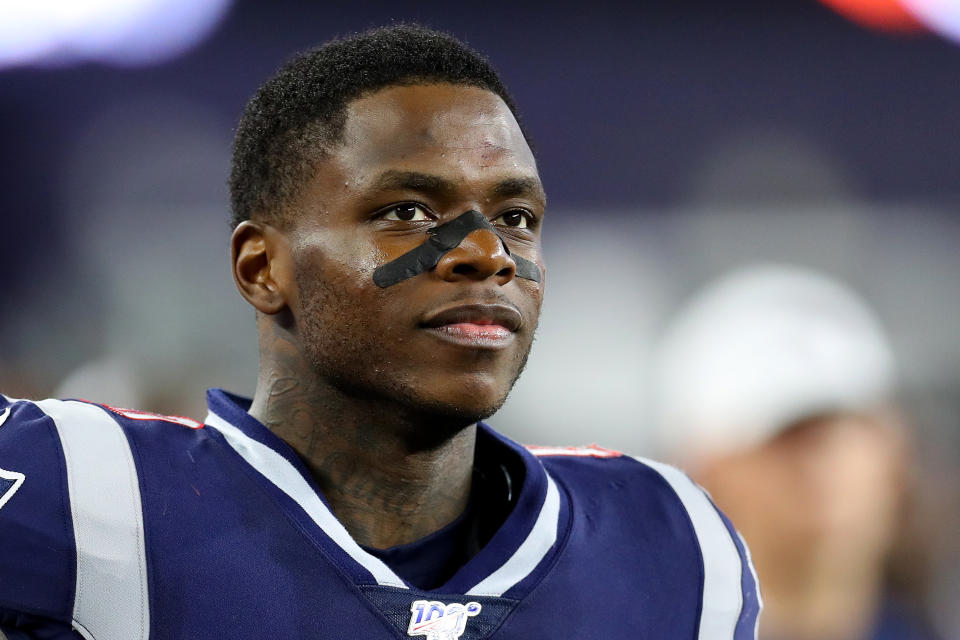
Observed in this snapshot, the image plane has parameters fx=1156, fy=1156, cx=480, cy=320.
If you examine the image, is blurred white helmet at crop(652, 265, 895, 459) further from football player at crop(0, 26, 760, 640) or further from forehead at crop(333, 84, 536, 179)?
forehead at crop(333, 84, 536, 179)

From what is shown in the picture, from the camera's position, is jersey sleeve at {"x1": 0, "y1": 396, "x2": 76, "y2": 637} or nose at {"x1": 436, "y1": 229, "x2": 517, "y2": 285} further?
nose at {"x1": 436, "y1": 229, "x2": 517, "y2": 285}

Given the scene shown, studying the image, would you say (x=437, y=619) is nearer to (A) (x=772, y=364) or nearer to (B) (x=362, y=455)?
(B) (x=362, y=455)

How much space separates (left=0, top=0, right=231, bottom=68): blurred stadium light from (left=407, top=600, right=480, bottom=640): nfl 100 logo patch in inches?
147

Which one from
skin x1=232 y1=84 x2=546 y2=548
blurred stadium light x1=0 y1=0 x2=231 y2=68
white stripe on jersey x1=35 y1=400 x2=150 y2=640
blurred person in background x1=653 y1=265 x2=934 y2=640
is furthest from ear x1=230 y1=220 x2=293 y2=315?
blurred stadium light x1=0 y1=0 x2=231 y2=68

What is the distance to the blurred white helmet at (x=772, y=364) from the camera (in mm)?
2873

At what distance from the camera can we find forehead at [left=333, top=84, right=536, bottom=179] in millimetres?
1513

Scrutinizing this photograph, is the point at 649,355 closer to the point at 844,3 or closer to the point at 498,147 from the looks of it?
the point at 844,3

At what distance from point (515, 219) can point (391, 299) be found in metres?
0.25

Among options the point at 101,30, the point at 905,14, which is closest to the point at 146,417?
the point at 101,30

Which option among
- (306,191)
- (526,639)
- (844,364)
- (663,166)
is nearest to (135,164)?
(663,166)

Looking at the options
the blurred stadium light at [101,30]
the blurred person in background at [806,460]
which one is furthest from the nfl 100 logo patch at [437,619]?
the blurred stadium light at [101,30]

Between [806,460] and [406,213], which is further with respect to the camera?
[806,460]

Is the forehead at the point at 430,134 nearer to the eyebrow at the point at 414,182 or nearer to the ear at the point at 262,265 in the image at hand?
the eyebrow at the point at 414,182

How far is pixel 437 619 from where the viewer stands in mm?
1438
